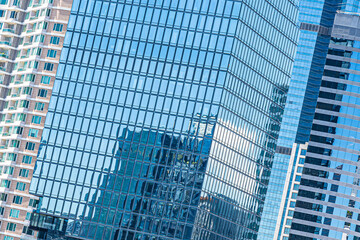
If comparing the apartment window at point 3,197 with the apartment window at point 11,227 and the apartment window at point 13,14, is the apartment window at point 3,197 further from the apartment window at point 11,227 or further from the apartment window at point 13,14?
the apartment window at point 13,14

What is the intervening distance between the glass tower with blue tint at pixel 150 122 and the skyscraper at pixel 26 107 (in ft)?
29.4

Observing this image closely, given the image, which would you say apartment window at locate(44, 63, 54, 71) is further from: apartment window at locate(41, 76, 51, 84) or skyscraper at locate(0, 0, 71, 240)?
apartment window at locate(41, 76, 51, 84)

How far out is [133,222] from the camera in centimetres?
15200

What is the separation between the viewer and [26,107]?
16950 centimetres

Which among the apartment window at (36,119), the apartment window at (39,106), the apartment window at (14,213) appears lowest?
the apartment window at (14,213)

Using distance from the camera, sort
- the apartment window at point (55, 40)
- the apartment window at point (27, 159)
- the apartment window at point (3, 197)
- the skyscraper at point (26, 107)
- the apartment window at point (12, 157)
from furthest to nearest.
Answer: the apartment window at point (12, 157) < the apartment window at point (55, 40) < the apartment window at point (3, 197) < the apartment window at point (27, 159) < the skyscraper at point (26, 107)

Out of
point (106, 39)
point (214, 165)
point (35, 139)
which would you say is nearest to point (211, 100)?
point (214, 165)

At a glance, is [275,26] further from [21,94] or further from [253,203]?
[21,94]

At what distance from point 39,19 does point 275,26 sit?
4822cm

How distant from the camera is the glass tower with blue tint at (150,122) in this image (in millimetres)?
152000

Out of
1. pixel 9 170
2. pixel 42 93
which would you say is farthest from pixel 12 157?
pixel 42 93

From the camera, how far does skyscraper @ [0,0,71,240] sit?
166750 mm

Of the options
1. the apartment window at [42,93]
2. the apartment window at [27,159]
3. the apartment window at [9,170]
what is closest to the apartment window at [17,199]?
the apartment window at [9,170]

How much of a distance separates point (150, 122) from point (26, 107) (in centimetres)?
2999
